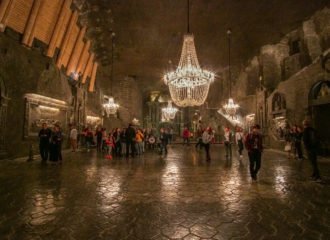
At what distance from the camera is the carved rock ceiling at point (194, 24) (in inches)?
405

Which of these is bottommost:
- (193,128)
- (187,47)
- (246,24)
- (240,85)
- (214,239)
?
(214,239)

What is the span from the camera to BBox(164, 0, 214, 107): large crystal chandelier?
7305 mm

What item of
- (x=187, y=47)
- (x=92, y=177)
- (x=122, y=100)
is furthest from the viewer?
Answer: (x=122, y=100)

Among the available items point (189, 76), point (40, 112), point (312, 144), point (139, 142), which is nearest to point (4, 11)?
point (40, 112)

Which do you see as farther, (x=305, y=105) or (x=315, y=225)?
(x=305, y=105)

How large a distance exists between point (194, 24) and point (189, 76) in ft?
19.5

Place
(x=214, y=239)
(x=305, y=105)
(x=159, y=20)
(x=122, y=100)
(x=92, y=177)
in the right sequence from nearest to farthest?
(x=214, y=239) → (x=92, y=177) → (x=305, y=105) → (x=159, y=20) → (x=122, y=100)

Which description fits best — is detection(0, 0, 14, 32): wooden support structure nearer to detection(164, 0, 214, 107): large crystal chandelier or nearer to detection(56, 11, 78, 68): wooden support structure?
detection(56, 11, 78, 68): wooden support structure

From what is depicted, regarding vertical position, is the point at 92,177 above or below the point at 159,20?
below

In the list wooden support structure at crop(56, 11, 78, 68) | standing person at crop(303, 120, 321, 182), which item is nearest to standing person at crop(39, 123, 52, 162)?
wooden support structure at crop(56, 11, 78, 68)

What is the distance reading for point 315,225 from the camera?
98.7 inches

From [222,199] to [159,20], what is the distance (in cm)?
1048

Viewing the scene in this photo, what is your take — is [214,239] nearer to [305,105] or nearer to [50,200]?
[50,200]

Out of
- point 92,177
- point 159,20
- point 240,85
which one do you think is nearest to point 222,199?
point 92,177
